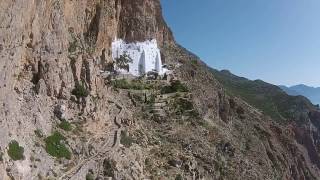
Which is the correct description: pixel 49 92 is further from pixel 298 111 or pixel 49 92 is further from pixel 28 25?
pixel 298 111

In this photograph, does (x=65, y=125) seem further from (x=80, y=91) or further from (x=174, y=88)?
(x=174, y=88)

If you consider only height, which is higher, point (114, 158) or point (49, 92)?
point (49, 92)

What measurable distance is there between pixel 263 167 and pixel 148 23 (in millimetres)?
22956

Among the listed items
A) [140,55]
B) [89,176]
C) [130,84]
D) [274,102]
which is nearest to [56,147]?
[89,176]

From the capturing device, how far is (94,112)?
34406 mm

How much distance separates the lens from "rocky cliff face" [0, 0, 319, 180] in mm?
26203

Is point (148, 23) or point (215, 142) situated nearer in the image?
point (215, 142)

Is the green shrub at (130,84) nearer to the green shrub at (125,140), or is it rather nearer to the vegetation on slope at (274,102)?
the green shrub at (125,140)

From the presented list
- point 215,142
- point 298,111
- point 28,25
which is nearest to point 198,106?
point 215,142

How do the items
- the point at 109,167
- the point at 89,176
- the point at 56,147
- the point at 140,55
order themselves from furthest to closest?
the point at 140,55, the point at 109,167, the point at 89,176, the point at 56,147

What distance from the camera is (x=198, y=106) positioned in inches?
2162

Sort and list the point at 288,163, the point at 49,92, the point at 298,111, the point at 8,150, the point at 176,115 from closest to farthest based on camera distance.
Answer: the point at 8,150, the point at 49,92, the point at 176,115, the point at 288,163, the point at 298,111

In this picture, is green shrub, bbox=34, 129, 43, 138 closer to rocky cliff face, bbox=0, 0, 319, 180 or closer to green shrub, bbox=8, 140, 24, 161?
rocky cliff face, bbox=0, 0, 319, 180

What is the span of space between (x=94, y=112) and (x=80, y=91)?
1.93 metres
